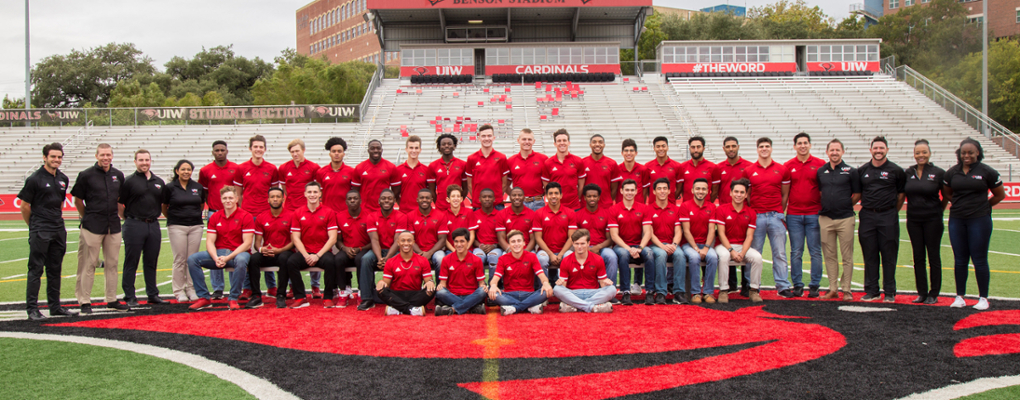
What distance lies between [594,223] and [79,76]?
65.5 meters

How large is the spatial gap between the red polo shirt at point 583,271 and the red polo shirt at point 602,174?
4.07 feet

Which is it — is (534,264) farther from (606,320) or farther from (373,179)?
(373,179)

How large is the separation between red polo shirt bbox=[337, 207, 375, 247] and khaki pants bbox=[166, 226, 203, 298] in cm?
165

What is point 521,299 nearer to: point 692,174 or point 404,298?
point 404,298

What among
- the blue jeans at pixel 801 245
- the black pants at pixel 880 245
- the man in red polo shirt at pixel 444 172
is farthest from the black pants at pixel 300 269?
the black pants at pixel 880 245

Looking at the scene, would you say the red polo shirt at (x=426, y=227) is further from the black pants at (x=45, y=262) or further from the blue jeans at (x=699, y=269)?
the black pants at (x=45, y=262)

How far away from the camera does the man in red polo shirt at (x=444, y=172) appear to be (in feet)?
23.7

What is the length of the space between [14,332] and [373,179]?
3723 mm

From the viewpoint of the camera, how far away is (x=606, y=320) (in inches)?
224

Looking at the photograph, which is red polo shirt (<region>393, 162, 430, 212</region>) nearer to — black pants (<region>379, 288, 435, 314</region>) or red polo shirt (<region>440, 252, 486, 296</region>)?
red polo shirt (<region>440, 252, 486, 296</region>)

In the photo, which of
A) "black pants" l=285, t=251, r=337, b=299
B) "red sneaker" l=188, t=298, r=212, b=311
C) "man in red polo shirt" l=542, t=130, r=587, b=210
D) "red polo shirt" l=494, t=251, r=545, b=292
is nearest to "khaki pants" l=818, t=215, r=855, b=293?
"man in red polo shirt" l=542, t=130, r=587, b=210

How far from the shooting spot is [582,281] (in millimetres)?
6277

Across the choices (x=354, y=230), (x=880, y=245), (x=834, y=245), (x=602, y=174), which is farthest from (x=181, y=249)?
(x=880, y=245)

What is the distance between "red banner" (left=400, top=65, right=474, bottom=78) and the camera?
33375 millimetres
